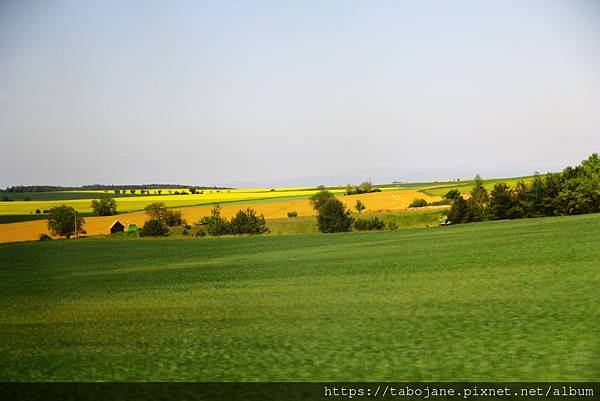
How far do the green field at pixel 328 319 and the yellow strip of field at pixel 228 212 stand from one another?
5284 cm

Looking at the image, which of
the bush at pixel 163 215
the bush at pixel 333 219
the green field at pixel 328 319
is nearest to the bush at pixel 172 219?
the bush at pixel 163 215

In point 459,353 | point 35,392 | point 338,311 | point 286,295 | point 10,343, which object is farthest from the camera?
point 286,295

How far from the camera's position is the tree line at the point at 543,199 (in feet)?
223

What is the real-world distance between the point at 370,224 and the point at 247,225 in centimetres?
1673

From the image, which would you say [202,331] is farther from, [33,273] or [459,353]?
[33,273]

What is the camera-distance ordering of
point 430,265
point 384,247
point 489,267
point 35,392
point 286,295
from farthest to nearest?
1. point 384,247
2. point 430,265
3. point 489,267
4. point 286,295
5. point 35,392

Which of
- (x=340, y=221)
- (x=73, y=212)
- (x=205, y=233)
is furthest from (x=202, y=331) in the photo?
(x=73, y=212)

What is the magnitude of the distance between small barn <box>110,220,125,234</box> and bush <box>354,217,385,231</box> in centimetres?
3518

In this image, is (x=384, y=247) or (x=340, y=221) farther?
(x=340, y=221)

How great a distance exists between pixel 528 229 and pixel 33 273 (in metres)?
38.2

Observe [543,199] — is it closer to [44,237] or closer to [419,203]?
[419,203]

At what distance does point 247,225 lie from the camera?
269 feet

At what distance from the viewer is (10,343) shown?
1745 cm

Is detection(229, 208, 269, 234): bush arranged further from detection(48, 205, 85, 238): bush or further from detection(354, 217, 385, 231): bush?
detection(48, 205, 85, 238): bush
